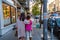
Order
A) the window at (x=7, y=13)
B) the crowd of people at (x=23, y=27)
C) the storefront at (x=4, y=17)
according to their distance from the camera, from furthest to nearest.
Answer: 1. the window at (x=7, y=13)
2. the storefront at (x=4, y=17)
3. the crowd of people at (x=23, y=27)

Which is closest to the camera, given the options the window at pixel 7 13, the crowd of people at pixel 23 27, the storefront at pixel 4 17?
the crowd of people at pixel 23 27

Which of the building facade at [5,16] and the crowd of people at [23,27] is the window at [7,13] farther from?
the crowd of people at [23,27]

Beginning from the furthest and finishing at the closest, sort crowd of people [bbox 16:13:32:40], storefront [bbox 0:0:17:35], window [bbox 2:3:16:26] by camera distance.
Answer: window [bbox 2:3:16:26] → storefront [bbox 0:0:17:35] → crowd of people [bbox 16:13:32:40]

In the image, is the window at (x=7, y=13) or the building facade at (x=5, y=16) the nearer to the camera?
the building facade at (x=5, y=16)

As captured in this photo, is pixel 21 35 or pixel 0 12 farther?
pixel 0 12

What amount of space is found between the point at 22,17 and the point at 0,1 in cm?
455

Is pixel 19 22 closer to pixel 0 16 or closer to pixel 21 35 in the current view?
pixel 21 35

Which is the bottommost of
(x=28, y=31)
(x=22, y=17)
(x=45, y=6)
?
(x=28, y=31)

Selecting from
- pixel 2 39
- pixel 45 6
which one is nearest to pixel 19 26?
pixel 45 6

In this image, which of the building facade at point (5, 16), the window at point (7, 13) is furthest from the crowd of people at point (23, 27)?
the window at point (7, 13)

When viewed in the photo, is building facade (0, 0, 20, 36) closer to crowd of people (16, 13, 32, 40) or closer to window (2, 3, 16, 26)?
window (2, 3, 16, 26)

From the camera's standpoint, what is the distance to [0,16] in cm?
1355

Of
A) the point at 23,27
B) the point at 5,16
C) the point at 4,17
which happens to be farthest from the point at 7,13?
the point at 23,27

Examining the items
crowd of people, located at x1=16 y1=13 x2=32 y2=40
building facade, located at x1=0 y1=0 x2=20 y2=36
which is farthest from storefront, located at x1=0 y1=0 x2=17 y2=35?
crowd of people, located at x1=16 y1=13 x2=32 y2=40
